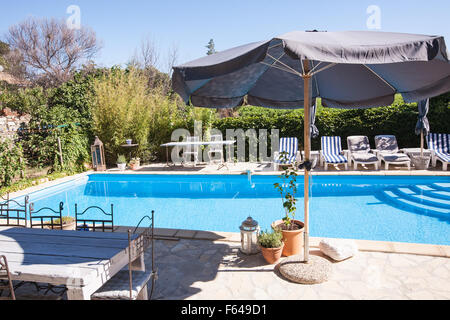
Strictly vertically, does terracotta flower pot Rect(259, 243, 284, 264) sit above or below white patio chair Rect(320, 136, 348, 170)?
below

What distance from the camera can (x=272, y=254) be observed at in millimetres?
3488

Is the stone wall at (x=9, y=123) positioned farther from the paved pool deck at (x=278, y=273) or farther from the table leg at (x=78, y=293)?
the table leg at (x=78, y=293)

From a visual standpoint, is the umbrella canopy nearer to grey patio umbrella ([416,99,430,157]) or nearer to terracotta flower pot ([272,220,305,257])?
terracotta flower pot ([272,220,305,257])

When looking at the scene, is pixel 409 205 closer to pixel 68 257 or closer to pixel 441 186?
pixel 441 186

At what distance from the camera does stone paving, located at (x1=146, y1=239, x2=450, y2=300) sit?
9.48ft

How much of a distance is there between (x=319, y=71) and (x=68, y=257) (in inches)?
128

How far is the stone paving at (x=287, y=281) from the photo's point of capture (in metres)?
2.89

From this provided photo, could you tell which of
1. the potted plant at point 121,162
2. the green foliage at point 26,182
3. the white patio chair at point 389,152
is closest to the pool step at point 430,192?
the white patio chair at point 389,152

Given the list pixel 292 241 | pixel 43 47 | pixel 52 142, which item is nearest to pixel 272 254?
pixel 292 241

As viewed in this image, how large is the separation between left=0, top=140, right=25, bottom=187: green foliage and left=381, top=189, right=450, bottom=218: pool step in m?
8.77

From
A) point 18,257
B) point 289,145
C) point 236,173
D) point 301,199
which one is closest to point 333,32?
A: point 18,257

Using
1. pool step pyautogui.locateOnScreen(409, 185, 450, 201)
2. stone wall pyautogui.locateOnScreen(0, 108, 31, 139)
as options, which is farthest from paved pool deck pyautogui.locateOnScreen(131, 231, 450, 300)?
stone wall pyautogui.locateOnScreen(0, 108, 31, 139)

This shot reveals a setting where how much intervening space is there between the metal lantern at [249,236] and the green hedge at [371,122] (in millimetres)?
6961
